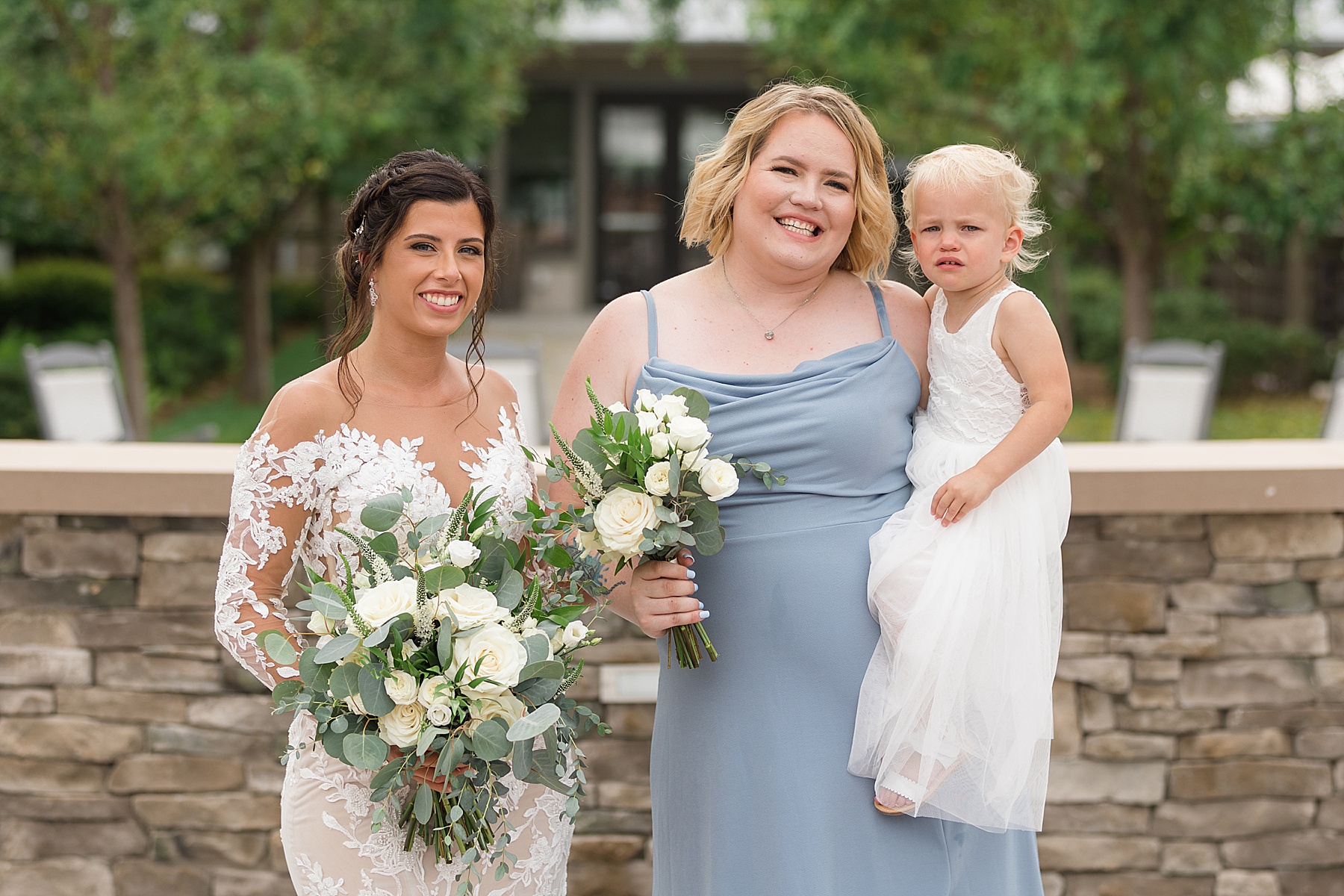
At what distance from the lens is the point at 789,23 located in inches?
371

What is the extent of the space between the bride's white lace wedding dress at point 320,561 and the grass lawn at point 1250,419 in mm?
9288

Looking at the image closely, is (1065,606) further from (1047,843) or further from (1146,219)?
(1146,219)

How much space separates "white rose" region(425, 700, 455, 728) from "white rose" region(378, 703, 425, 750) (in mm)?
24

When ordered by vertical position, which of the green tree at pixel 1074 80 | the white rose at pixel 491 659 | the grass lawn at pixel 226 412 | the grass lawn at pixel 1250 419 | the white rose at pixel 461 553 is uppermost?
the green tree at pixel 1074 80

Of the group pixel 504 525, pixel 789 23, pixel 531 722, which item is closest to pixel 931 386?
pixel 504 525

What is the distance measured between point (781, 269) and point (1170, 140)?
789cm

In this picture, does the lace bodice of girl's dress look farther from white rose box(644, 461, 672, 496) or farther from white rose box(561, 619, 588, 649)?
white rose box(561, 619, 588, 649)

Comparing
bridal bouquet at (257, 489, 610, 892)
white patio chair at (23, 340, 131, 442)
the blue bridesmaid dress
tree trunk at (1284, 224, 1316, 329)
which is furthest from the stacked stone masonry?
tree trunk at (1284, 224, 1316, 329)

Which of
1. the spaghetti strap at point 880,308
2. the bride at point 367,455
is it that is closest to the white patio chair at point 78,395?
the bride at point 367,455

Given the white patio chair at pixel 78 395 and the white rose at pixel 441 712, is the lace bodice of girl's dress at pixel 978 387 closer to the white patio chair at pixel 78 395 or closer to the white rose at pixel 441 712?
the white rose at pixel 441 712

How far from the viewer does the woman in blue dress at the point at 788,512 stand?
241cm

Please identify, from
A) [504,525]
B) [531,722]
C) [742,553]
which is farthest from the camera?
[742,553]

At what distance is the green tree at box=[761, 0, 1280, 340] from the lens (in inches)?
316

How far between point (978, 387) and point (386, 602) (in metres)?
1.26
